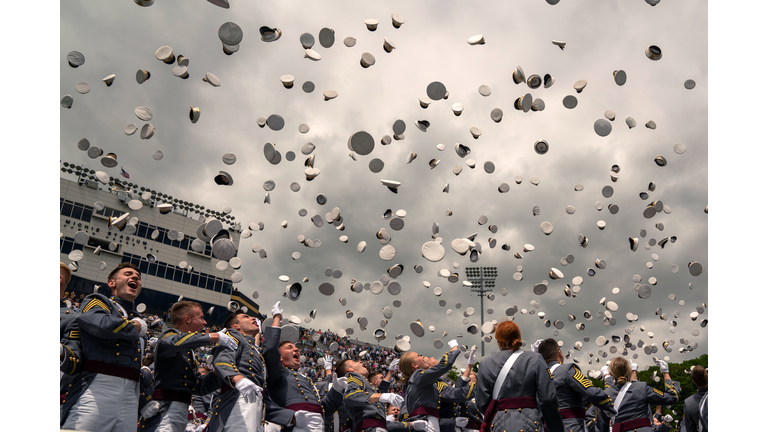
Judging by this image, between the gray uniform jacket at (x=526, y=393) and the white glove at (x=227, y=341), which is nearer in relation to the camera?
the gray uniform jacket at (x=526, y=393)

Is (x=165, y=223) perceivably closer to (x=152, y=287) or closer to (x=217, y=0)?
(x=152, y=287)

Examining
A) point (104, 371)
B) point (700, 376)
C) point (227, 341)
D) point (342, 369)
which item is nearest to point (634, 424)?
point (700, 376)

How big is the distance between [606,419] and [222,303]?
51.2m

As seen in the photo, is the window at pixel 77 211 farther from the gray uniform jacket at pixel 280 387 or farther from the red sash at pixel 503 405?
the red sash at pixel 503 405

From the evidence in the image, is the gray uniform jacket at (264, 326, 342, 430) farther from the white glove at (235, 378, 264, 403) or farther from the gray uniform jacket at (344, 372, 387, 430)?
the white glove at (235, 378, 264, 403)

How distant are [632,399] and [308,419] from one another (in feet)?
18.6

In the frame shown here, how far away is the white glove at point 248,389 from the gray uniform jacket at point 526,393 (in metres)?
2.17

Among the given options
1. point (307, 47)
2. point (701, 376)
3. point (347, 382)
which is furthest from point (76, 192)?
point (701, 376)

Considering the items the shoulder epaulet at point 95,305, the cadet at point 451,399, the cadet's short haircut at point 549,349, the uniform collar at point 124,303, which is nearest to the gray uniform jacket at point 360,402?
the cadet at point 451,399

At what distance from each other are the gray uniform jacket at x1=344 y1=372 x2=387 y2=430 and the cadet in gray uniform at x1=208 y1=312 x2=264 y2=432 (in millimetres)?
1450

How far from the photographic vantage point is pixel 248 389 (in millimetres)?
4129

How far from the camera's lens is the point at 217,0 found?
7.06 metres

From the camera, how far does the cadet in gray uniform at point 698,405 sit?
7.20 m

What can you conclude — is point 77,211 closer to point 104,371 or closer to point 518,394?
point 104,371
